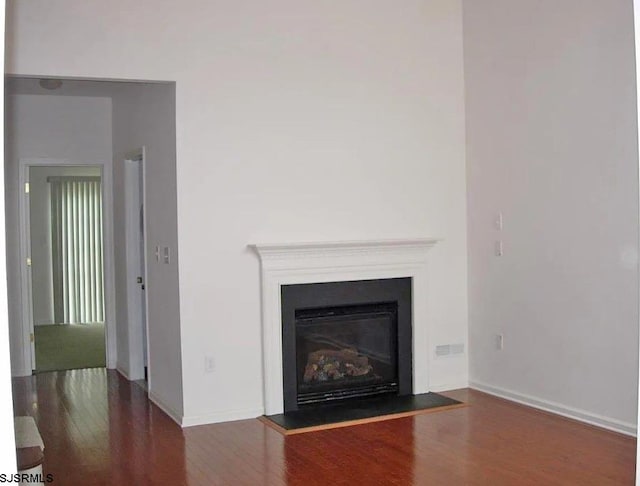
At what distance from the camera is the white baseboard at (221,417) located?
222 inches

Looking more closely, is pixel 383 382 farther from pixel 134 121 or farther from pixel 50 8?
pixel 50 8

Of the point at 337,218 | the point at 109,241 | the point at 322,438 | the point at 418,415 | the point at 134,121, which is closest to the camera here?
the point at 322,438

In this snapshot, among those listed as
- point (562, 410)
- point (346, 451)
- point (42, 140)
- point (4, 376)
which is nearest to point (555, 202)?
point (562, 410)

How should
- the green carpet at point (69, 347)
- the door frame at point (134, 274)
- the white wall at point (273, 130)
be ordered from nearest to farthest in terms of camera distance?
the white wall at point (273, 130) → the door frame at point (134, 274) → the green carpet at point (69, 347)

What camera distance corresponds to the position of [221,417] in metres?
5.75

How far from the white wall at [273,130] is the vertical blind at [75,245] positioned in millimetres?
5209

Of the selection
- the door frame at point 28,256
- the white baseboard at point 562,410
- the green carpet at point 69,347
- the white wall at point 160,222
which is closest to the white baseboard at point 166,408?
the white wall at point 160,222

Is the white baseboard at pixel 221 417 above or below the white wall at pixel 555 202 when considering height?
below

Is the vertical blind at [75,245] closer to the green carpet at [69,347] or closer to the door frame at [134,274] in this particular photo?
the green carpet at [69,347]

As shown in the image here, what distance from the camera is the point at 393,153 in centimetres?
638

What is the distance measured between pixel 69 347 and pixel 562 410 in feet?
Result: 19.5

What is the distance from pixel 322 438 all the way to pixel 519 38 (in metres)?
3.32

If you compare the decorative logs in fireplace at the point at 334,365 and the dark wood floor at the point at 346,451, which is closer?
the dark wood floor at the point at 346,451

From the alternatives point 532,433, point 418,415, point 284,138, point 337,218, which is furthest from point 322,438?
point 284,138
